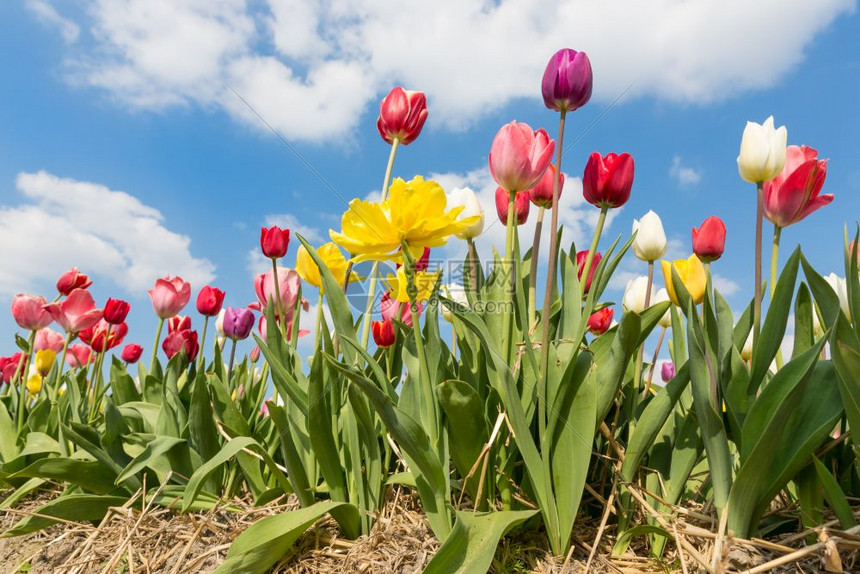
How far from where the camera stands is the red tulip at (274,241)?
1.87 meters

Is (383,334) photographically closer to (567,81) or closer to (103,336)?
(567,81)

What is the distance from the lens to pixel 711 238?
1.55 meters

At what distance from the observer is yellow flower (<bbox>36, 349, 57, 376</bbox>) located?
3.71 metres

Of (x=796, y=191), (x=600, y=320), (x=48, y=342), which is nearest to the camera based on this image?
(x=796, y=191)


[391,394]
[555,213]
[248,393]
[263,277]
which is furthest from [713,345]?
[248,393]

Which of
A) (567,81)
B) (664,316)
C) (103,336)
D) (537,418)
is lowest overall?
(537,418)

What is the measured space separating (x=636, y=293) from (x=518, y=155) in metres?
0.85

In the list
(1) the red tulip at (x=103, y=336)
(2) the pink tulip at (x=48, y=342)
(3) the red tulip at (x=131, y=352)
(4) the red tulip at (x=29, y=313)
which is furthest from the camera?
(2) the pink tulip at (x=48, y=342)

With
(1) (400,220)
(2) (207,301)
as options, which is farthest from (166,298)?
(1) (400,220)

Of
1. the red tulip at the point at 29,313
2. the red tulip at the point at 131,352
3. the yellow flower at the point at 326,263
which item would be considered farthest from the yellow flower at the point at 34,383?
the yellow flower at the point at 326,263

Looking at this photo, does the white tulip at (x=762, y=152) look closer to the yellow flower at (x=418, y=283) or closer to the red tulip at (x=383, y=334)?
the yellow flower at (x=418, y=283)

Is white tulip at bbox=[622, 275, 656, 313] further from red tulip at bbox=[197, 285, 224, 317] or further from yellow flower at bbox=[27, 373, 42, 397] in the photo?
yellow flower at bbox=[27, 373, 42, 397]

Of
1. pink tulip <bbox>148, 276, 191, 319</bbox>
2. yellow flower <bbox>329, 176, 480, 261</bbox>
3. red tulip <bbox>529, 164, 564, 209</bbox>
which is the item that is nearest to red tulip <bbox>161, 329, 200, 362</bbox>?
pink tulip <bbox>148, 276, 191, 319</bbox>

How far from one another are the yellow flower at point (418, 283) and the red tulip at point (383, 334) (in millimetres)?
237
